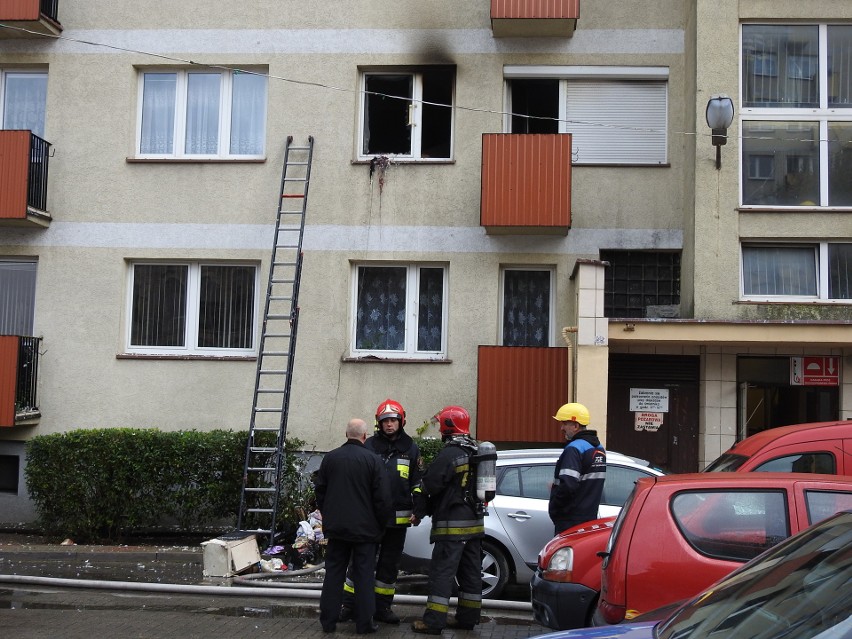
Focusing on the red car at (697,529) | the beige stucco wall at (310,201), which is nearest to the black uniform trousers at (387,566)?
the red car at (697,529)

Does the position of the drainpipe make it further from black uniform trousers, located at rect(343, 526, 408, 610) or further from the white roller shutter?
black uniform trousers, located at rect(343, 526, 408, 610)

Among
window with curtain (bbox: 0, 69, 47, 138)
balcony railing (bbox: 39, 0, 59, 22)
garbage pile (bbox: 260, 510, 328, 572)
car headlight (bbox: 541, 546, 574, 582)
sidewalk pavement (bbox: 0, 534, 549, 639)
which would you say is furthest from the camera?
window with curtain (bbox: 0, 69, 47, 138)

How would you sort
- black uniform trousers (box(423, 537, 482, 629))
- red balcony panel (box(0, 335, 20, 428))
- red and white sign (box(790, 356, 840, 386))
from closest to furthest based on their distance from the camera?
black uniform trousers (box(423, 537, 482, 629)), red and white sign (box(790, 356, 840, 386)), red balcony panel (box(0, 335, 20, 428))

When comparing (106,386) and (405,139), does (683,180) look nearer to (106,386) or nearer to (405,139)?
(405,139)

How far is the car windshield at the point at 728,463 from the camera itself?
8.10 metres

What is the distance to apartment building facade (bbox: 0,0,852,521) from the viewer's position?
1345 centimetres

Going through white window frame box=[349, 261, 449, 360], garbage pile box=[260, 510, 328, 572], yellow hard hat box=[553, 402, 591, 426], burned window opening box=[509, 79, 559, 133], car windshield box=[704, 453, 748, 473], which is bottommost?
garbage pile box=[260, 510, 328, 572]

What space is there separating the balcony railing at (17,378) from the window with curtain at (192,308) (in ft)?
4.65

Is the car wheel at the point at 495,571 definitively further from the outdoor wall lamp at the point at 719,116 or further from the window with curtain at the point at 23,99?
the window with curtain at the point at 23,99

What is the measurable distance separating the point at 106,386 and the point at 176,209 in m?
2.81

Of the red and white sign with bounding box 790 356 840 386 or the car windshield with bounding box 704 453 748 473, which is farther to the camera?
the red and white sign with bounding box 790 356 840 386

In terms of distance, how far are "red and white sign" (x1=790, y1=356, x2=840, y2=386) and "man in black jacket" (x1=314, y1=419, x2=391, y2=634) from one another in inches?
297

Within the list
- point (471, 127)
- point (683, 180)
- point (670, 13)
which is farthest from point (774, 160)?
point (471, 127)

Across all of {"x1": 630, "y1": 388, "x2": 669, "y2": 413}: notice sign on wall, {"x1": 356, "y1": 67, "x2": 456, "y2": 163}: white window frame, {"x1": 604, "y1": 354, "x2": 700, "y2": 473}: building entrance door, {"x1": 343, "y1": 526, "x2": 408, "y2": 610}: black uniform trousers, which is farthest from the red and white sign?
{"x1": 343, "y1": 526, "x2": 408, "y2": 610}: black uniform trousers
